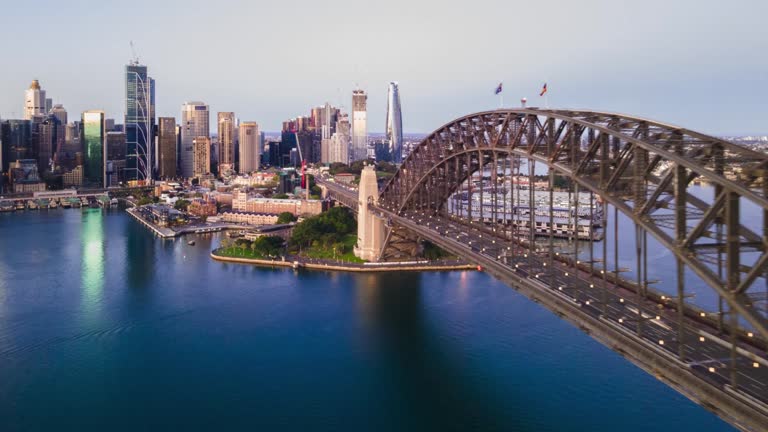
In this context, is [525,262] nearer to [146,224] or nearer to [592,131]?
[592,131]

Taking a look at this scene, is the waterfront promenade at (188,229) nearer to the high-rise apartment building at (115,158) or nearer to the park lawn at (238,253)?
the park lawn at (238,253)

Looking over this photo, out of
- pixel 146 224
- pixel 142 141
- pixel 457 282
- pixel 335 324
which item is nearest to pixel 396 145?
pixel 142 141

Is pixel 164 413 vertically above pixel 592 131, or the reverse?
pixel 592 131

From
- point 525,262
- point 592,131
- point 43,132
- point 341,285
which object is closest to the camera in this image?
point 592,131

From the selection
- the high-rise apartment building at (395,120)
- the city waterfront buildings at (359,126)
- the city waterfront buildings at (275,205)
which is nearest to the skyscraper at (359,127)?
the city waterfront buildings at (359,126)

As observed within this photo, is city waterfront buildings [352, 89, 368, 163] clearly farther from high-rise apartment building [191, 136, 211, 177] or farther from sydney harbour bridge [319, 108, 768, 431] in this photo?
sydney harbour bridge [319, 108, 768, 431]

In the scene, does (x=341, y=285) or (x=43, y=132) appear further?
(x=43, y=132)

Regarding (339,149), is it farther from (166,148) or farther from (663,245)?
(663,245)
